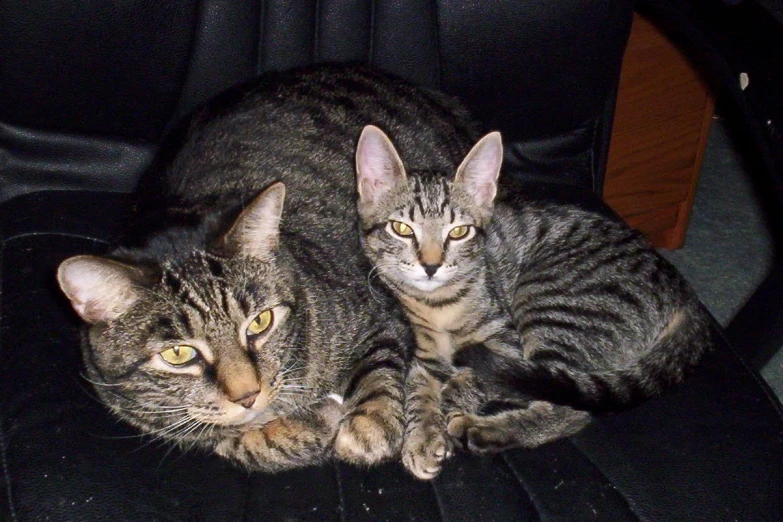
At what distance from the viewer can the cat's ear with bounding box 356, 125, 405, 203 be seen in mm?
1651

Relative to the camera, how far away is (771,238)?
114 inches

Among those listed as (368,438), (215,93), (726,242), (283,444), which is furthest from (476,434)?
(726,242)

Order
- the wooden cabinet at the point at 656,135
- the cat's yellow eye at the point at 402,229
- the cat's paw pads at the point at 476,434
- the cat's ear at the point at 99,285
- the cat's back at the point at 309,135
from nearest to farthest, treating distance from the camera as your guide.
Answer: the cat's ear at the point at 99,285, the cat's paw pads at the point at 476,434, the cat's back at the point at 309,135, the cat's yellow eye at the point at 402,229, the wooden cabinet at the point at 656,135

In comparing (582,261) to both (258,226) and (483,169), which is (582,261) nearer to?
(483,169)

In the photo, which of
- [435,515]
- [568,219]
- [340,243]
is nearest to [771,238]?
[568,219]

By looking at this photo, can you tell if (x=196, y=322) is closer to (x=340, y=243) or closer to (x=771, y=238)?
(x=340, y=243)

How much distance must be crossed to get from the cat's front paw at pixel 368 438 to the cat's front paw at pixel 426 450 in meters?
0.03

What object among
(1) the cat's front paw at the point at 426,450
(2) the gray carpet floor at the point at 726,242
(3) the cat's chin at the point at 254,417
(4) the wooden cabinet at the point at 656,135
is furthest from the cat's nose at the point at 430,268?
(2) the gray carpet floor at the point at 726,242

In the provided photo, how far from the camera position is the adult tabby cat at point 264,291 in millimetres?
1298

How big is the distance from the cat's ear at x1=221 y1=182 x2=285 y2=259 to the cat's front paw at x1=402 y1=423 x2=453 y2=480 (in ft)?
1.31

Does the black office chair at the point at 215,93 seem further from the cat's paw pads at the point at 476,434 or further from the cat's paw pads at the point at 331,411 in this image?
the cat's paw pads at the point at 331,411

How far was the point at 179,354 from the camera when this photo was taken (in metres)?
1.30

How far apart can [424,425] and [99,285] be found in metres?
0.61

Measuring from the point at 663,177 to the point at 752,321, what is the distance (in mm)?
1293
